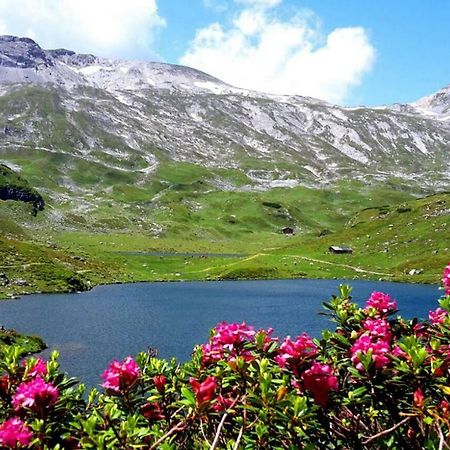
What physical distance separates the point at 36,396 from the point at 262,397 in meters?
3.09

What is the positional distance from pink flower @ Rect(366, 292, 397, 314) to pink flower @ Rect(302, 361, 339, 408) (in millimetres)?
2801

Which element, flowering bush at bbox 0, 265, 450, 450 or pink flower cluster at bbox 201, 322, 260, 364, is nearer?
flowering bush at bbox 0, 265, 450, 450

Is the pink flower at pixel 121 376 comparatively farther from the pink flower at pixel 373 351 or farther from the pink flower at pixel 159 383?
the pink flower at pixel 373 351

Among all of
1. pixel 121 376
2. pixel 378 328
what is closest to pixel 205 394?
→ pixel 121 376

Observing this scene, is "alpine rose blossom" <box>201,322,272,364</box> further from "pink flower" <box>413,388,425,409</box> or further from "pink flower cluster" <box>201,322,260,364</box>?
"pink flower" <box>413,388,425,409</box>

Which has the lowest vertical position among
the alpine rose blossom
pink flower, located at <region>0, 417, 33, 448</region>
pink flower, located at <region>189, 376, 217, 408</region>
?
pink flower, located at <region>0, 417, 33, 448</region>

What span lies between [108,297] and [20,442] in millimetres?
108820

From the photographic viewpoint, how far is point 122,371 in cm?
820

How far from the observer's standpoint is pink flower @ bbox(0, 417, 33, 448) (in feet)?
21.7

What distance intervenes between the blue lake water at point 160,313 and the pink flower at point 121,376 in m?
43.1

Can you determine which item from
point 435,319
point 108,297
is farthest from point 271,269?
point 435,319

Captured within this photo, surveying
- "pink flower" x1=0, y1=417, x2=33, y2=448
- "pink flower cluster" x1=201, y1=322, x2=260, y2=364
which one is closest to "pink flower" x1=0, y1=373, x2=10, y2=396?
"pink flower" x1=0, y1=417, x2=33, y2=448

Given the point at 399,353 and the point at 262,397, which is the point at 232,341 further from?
the point at 399,353

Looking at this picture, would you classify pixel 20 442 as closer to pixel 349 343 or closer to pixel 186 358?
pixel 349 343
